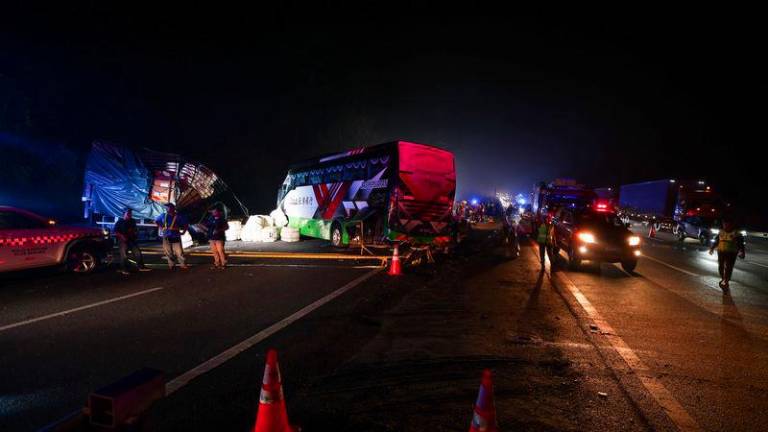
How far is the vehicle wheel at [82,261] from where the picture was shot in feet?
32.3

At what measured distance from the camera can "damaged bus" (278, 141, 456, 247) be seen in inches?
521

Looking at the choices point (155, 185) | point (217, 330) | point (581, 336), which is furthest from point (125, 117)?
point (581, 336)

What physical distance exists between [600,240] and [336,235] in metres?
9.36

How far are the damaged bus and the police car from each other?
752 centimetres

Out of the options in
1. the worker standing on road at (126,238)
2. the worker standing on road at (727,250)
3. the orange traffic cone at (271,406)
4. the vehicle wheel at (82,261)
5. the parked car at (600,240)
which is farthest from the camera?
the parked car at (600,240)

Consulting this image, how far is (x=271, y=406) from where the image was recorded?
288cm

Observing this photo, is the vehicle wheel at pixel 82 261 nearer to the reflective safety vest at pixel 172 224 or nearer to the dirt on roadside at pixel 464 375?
the reflective safety vest at pixel 172 224

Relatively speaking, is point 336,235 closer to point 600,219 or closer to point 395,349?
point 600,219

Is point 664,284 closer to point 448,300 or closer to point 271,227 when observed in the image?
point 448,300

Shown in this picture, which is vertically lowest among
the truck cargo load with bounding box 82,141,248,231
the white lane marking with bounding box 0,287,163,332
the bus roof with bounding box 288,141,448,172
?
the white lane marking with bounding box 0,287,163,332

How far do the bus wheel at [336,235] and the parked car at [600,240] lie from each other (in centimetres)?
810

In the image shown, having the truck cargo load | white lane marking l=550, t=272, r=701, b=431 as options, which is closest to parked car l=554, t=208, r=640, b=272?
white lane marking l=550, t=272, r=701, b=431

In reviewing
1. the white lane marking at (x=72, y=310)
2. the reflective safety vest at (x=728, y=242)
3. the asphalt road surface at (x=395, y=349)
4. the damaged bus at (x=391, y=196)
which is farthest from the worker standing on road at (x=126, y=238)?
the reflective safety vest at (x=728, y=242)

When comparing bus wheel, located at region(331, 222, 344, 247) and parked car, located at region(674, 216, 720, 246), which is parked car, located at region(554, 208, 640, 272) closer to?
bus wheel, located at region(331, 222, 344, 247)
